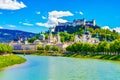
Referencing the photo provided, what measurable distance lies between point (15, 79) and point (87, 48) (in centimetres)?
9657

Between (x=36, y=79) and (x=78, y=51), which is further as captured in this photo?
(x=78, y=51)

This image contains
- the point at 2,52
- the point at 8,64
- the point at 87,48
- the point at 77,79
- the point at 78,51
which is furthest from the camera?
the point at 78,51

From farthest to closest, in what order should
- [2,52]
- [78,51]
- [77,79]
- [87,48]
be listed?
[78,51] < [87,48] < [2,52] < [77,79]

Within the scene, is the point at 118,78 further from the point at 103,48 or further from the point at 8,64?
the point at 103,48

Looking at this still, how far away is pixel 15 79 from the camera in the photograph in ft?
172

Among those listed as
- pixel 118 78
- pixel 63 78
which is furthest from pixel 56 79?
pixel 118 78

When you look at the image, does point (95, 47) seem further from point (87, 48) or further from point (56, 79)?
point (56, 79)

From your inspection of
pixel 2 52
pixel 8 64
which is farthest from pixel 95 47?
pixel 8 64

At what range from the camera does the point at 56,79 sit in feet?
172

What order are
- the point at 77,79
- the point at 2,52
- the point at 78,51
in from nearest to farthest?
the point at 77,79 < the point at 2,52 < the point at 78,51

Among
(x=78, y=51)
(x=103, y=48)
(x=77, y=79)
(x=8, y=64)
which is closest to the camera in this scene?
(x=77, y=79)

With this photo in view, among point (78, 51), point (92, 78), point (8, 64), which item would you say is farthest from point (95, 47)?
point (92, 78)

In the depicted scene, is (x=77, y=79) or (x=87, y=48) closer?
(x=77, y=79)

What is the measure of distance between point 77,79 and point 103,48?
8122 centimetres
